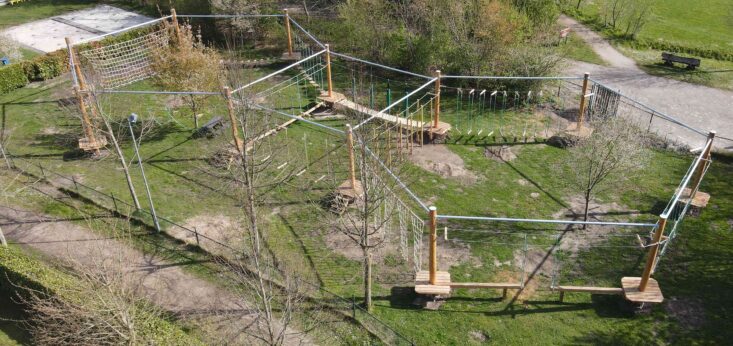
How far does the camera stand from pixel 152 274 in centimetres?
1614

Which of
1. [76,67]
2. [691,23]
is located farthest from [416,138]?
[691,23]

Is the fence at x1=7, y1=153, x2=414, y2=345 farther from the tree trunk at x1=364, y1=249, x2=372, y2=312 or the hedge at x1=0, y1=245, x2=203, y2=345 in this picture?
the hedge at x1=0, y1=245, x2=203, y2=345

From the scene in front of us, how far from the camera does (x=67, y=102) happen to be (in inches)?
1037

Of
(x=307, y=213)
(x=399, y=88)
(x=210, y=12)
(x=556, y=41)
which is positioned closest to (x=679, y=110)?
(x=556, y=41)

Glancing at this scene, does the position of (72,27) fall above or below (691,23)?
above

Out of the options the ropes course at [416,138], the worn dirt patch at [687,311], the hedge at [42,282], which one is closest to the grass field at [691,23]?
the ropes course at [416,138]

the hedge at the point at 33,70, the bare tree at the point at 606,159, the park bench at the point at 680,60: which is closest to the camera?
the bare tree at the point at 606,159

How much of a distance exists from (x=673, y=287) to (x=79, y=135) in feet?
70.2

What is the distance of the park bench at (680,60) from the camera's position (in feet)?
92.0

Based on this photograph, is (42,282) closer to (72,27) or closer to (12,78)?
(12,78)

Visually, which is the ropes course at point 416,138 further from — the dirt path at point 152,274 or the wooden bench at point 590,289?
the dirt path at point 152,274

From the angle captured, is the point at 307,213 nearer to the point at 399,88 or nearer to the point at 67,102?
the point at 399,88

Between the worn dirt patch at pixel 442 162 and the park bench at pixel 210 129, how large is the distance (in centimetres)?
771

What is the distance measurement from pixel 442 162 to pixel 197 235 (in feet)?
29.2
